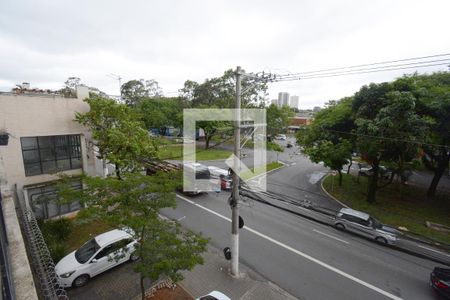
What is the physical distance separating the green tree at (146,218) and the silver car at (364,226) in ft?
32.8

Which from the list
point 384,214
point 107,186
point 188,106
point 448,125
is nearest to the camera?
point 107,186

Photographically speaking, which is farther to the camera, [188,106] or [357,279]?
[188,106]

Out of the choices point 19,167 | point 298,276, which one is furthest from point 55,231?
point 298,276

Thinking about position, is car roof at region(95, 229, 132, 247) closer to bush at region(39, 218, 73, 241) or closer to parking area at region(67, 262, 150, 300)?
parking area at region(67, 262, 150, 300)

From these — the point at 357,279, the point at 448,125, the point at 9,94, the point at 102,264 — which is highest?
the point at 9,94

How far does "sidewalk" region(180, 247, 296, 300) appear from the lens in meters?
8.43

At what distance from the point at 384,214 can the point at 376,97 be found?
819cm

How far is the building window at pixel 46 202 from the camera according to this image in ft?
37.5

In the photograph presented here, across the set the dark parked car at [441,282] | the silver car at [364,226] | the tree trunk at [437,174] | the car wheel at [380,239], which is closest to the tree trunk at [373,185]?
the silver car at [364,226]

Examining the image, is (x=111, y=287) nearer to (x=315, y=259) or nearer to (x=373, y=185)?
(x=315, y=259)

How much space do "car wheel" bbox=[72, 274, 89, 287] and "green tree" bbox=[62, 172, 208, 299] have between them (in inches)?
138

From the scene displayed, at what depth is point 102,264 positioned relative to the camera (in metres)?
8.96

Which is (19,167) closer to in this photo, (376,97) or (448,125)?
(376,97)

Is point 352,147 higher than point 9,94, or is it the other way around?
point 9,94
